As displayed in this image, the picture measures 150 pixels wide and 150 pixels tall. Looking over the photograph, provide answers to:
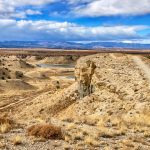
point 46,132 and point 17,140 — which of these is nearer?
point 17,140

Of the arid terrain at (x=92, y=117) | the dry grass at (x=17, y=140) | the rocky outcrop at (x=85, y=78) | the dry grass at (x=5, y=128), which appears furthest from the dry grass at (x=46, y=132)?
the rocky outcrop at (x=85, y=78)

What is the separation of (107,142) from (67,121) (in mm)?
4364

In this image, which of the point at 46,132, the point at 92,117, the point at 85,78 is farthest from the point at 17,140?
the point at 85,78

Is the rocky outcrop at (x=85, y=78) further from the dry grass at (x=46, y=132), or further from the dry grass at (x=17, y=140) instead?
the dry grass at (x=17, y=140)

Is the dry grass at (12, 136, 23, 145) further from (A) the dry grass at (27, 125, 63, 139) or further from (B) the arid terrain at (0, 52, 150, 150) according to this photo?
(A) the dry grass at (27, 125, 63, 139)

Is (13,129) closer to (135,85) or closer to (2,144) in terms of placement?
(2,144)

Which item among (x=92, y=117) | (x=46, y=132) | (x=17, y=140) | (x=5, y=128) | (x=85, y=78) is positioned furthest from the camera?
(x=85, y=78)

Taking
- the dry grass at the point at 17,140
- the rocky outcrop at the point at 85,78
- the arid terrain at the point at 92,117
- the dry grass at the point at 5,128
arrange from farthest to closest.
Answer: the rocky outcrop at the point at 85,78 → the dry grass at the point at 5,128 → the arid terrain at the point at 92,117 → the dry grass at the point at 17,140

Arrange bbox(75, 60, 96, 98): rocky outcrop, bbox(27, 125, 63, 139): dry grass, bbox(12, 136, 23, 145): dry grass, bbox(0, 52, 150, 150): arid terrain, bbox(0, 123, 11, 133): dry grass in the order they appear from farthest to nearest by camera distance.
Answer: bbox(75, 60, 96, 98): rocky outcrop
bbox(0, 123, 11, 133): dry grass
bbox(27, 125, 63, 139): dry grass
bbox(0, 52, 150, 150): arid terrain
bbox(12, 136, 23, 145): dry grass

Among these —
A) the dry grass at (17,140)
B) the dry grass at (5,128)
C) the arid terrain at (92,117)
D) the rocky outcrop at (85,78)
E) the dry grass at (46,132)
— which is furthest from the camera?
the rocky outcrop at (85,78)

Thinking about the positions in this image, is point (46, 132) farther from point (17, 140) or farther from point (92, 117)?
point (92, 117)

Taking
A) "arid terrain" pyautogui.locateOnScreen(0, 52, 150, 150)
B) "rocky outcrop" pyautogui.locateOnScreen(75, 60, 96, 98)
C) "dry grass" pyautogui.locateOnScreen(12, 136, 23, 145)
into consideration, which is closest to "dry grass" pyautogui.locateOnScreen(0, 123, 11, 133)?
"arid terrain" pyautogui.locateOnScreen(0, 52, 150, 150)

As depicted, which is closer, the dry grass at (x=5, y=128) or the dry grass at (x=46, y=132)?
the dry grass at (x=46, y=132)

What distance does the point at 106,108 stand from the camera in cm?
2505
